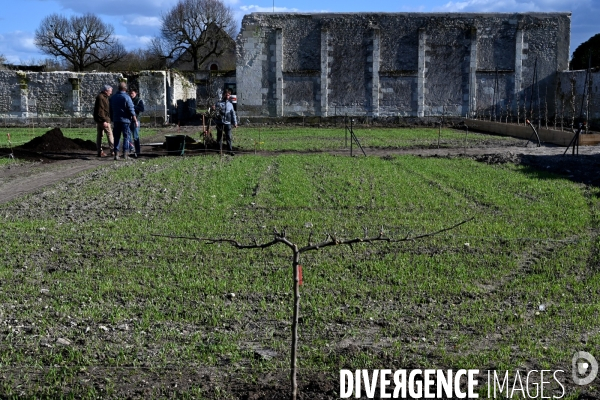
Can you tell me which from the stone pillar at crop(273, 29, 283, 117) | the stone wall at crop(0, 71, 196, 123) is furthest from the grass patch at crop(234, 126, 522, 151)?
the stone wall at crop(0, 71, 196, 123)

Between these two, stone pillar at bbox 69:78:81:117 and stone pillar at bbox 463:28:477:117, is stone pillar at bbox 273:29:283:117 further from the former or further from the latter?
stone pillar at bbox 69:78:81:117

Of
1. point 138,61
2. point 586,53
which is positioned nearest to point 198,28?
point 138,61

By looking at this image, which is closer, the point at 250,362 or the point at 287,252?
the point at 250,362

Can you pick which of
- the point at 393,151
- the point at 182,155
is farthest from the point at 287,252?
the point at 393,151

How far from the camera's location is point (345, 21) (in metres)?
33.6

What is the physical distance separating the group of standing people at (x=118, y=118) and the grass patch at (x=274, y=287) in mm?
5423

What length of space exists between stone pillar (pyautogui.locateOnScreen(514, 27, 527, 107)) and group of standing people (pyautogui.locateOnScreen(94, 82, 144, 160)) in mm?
22291

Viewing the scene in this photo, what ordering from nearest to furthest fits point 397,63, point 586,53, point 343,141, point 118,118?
point 118,118 < point 343,141 < point 397,63 < point 586,53

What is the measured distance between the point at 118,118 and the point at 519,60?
2352cm

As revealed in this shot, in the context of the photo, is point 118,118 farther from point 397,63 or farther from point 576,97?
point 576,97

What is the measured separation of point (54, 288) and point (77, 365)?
72.0 inches

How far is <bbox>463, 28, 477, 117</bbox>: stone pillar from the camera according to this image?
3322 cm

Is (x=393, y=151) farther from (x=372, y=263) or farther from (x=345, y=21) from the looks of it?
(x=345, y=21)

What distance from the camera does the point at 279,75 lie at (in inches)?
1318
